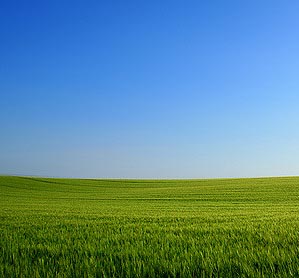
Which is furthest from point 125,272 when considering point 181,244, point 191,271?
point 181,244

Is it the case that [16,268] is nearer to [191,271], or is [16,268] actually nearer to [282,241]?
[191,271]

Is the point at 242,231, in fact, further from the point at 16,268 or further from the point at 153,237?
the point at 16,268

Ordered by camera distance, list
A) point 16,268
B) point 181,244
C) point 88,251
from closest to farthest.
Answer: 1. point 16,268
2. point 88,251
3. point 181,244

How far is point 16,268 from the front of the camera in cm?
480

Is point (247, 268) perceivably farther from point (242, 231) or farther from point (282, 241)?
point (242, 231)

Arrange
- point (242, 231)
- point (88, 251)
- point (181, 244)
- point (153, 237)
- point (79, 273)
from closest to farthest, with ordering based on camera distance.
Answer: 1. point (79, 273)
2. point (88, 251)
3. point (181, 244)
4. point (153, 237)
5. point (242, 231)

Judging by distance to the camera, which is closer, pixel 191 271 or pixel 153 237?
pixel 191 271

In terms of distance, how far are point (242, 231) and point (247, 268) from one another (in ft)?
13.0

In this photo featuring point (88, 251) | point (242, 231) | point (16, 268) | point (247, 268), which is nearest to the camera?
→ point (247, 268)

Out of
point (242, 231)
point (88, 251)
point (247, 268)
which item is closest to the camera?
point (247, 268)

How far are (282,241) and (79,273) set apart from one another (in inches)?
155

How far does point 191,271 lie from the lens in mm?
4406

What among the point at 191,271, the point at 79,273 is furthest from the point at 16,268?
the point at 191,271

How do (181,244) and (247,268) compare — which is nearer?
(247,268)
